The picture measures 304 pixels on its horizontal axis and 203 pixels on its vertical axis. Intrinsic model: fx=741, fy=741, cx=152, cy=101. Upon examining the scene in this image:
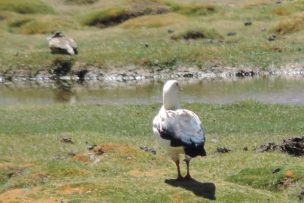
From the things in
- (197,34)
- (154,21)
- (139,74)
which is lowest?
(139,74)

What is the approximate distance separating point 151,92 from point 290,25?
2453 cm

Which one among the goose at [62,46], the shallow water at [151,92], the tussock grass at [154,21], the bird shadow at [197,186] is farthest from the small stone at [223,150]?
the tussock grass at [154,21]

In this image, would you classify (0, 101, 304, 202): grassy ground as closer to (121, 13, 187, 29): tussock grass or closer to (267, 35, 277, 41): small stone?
(267, 35, 277, 41): small stone

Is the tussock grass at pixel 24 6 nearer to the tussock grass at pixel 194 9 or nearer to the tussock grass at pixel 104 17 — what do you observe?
the tussock grass at pixel 104 17

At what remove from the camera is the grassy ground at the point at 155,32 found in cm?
6969

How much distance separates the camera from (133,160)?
25.2 m

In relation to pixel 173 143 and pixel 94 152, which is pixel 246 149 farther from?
pixel 173 143

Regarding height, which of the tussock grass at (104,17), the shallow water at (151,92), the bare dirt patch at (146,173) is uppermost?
the tussock grass at (104,17)

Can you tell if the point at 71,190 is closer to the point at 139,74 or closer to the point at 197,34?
the point at 139,74

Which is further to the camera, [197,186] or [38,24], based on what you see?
[38,24]

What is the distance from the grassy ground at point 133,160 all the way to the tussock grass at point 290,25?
1392 inches

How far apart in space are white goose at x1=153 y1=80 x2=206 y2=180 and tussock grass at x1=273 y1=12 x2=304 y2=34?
5819 centimetres

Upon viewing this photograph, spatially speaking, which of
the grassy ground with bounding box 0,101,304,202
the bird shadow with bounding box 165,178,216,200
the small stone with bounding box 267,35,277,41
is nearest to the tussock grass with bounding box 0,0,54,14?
the small stone with bounding box 267,35,277,41

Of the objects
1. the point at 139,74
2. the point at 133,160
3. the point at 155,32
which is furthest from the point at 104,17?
the point at 133,160
